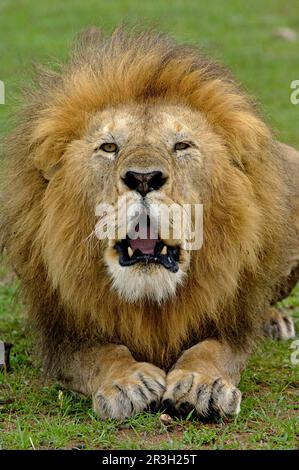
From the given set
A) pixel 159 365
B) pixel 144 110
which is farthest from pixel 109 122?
pixel 159 365

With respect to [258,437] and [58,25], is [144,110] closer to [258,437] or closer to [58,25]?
[258,437]

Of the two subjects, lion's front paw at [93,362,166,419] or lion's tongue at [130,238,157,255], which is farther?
lion's front paw at [93,362,166,419]

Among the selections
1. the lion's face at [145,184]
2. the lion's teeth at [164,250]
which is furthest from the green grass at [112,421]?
the lion's teeth at [164,250]

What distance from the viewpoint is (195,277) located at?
502 centimetres

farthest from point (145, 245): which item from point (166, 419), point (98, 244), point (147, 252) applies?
point (166, 419)

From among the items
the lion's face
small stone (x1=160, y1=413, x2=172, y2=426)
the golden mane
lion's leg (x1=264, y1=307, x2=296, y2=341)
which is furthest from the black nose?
lion's leg (x1=264, y1=307, x2=296, y2=341)

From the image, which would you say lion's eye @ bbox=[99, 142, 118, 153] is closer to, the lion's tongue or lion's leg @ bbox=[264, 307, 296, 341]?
the lion's tongue

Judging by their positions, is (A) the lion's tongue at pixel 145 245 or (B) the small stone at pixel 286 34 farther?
(B) the small stone at pixel 286 34

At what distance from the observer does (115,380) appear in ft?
16.3

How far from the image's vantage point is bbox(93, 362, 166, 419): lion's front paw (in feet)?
15.9

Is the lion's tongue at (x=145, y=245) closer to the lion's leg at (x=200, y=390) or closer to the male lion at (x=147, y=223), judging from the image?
the male lion at (x=147, y=223)

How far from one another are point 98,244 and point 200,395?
79 centimetres

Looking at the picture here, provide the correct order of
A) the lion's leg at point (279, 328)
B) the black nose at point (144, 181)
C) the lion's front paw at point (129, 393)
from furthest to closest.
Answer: the lion's leg at point (279, 328) < the lion's front paw at point (129, 393) < the black nose at point (144, 181)

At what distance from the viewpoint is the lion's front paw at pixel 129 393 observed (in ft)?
15.9
